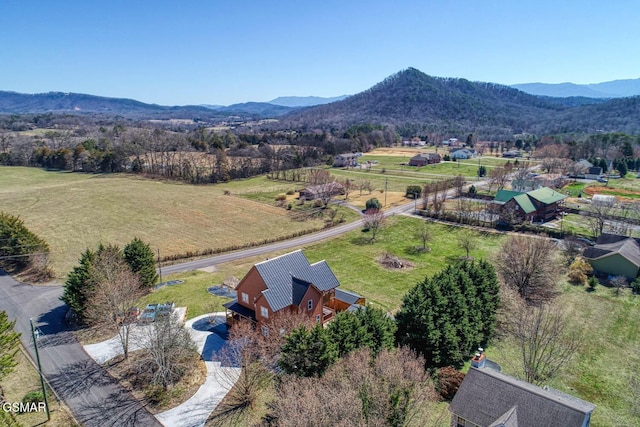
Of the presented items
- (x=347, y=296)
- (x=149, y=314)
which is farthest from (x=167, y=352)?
(x=347, y=296)

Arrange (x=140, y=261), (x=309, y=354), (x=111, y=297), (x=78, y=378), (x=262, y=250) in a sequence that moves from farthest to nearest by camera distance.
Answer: (x=262, y=250)
(x=140, y=261)
(x=111, y=297)
(x=78, y=378)
(x=309, y=354)

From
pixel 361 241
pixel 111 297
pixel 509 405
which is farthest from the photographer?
pixel 361 241

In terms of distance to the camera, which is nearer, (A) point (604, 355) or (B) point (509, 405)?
(B) point (509, 405)

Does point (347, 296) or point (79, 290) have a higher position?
point (79, 290)

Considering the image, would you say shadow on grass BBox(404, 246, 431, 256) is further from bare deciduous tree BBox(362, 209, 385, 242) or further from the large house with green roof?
the large house with green roof

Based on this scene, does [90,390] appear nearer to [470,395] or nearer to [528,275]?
[470,395]

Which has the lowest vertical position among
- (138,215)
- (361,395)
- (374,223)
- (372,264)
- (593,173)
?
(372,264)

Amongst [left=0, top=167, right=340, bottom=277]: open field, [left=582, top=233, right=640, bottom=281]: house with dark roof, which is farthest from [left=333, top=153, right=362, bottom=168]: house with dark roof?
[left=582, top=233, right=640, bottom=281]: house with dark roof

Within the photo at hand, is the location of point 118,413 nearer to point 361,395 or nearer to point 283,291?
point 283,291
